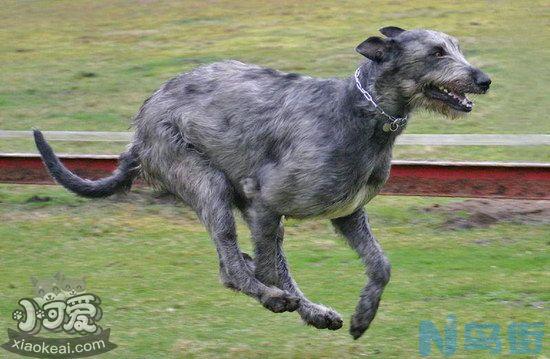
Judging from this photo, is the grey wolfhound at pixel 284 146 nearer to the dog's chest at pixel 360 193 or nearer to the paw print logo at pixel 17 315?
the dog's chest at pixel 360 193

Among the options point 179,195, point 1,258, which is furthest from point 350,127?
point 1,258

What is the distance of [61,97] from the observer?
1433cm

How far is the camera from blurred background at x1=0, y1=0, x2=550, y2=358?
7699 mm

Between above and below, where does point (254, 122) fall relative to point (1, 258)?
above

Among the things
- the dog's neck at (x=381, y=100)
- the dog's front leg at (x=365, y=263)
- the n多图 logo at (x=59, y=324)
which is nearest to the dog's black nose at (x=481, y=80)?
the dog's neck at (x=381, y=100)

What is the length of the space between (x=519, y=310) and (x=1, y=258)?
4017 millimetres

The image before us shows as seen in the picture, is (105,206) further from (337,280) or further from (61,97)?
(61,97)

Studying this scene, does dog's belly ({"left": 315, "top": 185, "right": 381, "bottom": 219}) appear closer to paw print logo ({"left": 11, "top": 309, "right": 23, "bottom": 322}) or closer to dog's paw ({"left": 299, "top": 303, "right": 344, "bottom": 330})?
dog's paw ({"left": 299, "top": 303, "right": 344, "bottom": 330})

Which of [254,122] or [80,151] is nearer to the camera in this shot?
[254,122]

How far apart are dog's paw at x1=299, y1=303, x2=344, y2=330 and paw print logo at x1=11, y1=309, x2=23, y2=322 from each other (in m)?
1.84

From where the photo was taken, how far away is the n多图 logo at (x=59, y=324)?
7.24 m

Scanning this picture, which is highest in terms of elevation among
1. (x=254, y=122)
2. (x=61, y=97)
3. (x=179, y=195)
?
(x=254, y=122)

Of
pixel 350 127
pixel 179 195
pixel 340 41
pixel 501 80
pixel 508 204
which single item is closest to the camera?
pixel 350 127

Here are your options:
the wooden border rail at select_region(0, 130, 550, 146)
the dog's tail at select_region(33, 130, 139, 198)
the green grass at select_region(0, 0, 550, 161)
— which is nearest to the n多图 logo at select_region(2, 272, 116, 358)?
the dog's tail at select_region(33, 130, 139, 198)
